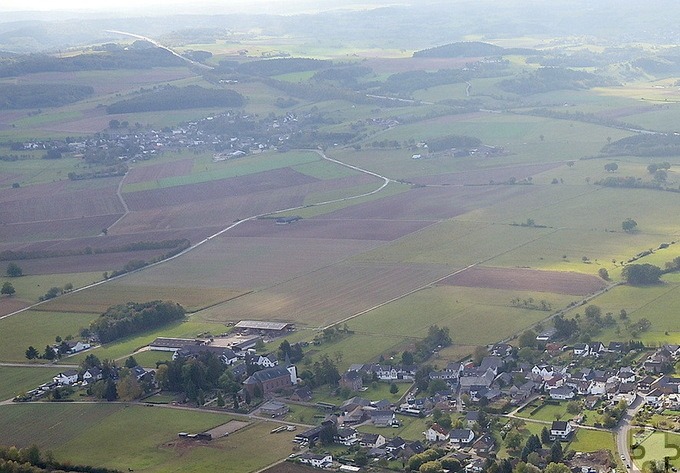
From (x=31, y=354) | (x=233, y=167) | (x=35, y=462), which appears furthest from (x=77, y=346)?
(x=233, y=167)

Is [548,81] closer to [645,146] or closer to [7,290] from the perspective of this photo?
[645,146]

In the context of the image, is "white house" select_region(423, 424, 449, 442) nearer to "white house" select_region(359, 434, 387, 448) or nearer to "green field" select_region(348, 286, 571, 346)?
"white house" select_region(359, 434, 387, 448)

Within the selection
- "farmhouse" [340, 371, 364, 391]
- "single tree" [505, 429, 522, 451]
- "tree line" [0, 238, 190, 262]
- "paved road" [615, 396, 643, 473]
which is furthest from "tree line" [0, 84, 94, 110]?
"single tree" [505, 429, 522, 451]

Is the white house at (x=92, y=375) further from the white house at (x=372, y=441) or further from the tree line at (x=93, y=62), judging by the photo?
the tree line at (x=93, y=62)

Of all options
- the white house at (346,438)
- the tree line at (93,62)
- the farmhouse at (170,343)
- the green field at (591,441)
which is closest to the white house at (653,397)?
the green field at (591,441)

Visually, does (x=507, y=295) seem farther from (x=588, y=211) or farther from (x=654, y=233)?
(x=588, y=211)
